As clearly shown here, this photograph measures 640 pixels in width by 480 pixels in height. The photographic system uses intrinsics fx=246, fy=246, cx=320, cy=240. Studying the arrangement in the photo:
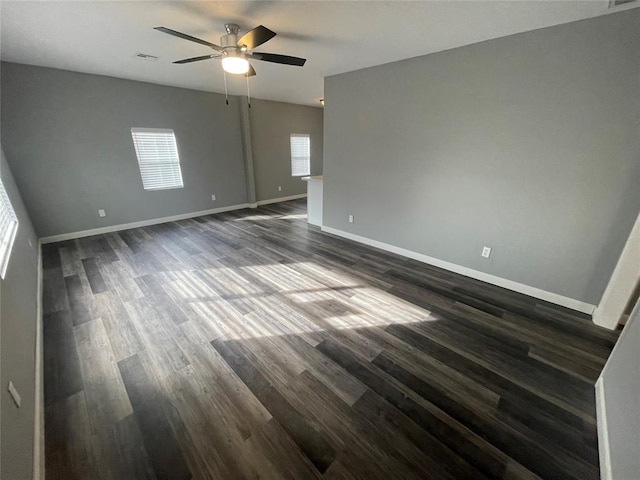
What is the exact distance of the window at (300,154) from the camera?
7305 mm

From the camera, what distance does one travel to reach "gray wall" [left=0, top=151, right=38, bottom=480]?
0.98 m

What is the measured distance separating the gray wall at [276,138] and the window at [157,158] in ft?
6.22

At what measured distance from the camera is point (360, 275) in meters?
3.14

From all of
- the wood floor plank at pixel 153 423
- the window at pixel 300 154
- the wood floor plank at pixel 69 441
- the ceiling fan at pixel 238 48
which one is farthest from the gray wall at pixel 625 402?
the window at pixel 300 154

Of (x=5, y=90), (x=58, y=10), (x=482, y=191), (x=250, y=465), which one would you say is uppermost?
(x=58, y=10)

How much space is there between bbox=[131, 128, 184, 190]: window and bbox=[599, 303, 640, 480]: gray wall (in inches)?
249

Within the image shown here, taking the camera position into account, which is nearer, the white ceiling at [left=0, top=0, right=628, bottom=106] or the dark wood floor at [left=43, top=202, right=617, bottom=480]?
the dark wood floor at [left=43, top=202, right=617, bottom=480]

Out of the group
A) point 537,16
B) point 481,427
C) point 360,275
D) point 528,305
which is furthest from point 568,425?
point 537,16

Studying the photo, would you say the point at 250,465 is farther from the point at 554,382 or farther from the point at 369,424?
the point at 554,382

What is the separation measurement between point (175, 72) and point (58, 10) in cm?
194

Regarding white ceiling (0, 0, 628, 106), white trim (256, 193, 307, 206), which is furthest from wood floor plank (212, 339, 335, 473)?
white trim (256, 193, 307, 206)

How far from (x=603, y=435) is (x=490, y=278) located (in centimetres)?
183

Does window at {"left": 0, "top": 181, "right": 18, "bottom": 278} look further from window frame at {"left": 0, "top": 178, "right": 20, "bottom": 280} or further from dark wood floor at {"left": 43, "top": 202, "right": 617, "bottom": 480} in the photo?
dark wood floor at {"left": 43, "top": 202, "right": 617, "bottom": 480}

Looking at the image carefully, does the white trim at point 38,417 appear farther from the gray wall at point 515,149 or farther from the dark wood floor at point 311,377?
the gray wall at point 515,149
